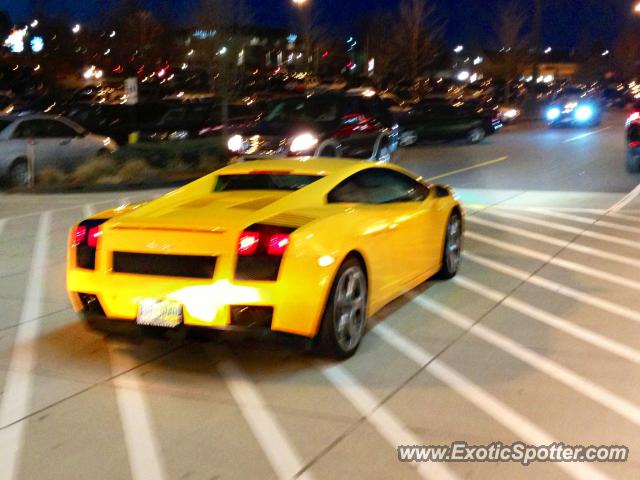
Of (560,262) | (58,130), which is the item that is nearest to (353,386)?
(560,262)

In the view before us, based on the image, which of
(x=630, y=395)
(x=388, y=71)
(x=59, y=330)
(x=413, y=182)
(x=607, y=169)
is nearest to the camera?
(x=630, y=395)

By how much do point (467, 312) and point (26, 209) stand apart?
27.9 ft

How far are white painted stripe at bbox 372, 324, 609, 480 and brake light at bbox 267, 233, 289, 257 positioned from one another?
1348 millimetres

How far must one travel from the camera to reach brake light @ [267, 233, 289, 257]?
573cm

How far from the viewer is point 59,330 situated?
23.3 ft

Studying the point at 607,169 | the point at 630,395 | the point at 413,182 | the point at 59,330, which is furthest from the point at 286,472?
the point at 607,169

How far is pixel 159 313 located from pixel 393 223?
2173mm

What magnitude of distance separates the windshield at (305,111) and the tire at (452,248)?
951cm

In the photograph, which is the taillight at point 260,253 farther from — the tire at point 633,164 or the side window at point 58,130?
the tire at point 633,164

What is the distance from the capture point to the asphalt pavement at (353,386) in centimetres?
465

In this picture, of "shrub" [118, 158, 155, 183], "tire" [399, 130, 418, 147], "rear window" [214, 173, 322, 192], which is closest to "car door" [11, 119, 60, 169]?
"shrub" [118, 158, 155, 183]

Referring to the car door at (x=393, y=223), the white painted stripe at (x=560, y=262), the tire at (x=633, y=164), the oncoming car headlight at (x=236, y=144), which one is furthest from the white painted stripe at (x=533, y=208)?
the tire at (x=633, y=164)

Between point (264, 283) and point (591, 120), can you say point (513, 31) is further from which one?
point (264, 283)

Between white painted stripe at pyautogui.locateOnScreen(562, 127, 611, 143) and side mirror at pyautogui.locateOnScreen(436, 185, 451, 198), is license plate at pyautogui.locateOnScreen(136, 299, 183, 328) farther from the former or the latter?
white painted stripe at pyautogui.locateOnScreen(562, 127, 611, 143)
